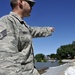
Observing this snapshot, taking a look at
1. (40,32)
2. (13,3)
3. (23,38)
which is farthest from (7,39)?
(40,32)

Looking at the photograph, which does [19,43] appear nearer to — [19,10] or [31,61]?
[31,61]

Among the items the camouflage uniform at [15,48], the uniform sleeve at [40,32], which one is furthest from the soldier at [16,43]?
the uniform sleeve at [40,32]

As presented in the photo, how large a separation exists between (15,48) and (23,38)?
29cm

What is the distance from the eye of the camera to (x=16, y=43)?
248 cm

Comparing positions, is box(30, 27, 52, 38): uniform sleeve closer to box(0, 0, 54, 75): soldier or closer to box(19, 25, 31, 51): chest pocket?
box(0, 0, 54, 75): soldier

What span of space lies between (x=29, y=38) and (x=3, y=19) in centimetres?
39

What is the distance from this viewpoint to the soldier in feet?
7.42

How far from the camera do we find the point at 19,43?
2.61 metres

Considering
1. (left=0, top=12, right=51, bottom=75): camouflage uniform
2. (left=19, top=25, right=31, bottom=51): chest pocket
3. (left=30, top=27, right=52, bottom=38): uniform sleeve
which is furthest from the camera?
(left=30, top=27, right=52, bottom=38): uniform sleeve

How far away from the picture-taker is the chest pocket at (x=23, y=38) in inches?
104

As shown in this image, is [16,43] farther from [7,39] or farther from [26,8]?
[26,8]

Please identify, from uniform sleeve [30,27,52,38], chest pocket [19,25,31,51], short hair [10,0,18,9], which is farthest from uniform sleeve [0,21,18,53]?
uniform sleeve [30,27,52,38]

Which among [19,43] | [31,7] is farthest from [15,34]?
[31,7]

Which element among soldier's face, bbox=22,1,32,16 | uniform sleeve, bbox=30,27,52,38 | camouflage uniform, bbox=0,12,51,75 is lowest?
camouflage uniform, bbox=0,12,51,75
